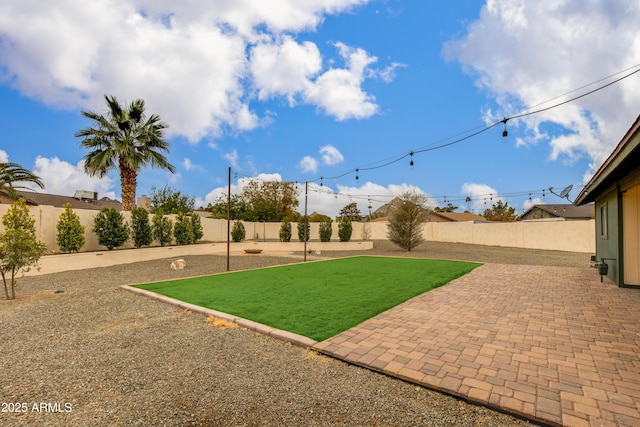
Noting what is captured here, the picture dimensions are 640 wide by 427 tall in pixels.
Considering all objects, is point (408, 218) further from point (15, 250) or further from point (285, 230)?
point (15, 250)

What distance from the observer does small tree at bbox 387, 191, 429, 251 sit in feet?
56.7

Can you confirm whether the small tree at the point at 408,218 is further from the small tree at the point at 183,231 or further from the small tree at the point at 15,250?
the small tree at the point at 15,250

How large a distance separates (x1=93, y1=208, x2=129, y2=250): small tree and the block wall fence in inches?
20.4

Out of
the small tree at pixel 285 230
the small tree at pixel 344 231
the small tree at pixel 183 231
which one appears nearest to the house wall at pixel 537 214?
the small tree at pixel 344 231

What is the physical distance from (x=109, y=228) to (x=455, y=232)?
75.5 ft

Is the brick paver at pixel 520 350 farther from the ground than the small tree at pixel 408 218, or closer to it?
closer to it

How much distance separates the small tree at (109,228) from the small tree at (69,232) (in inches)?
25.7

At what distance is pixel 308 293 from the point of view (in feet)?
19.8

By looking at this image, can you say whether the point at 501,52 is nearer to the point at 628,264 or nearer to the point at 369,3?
the point at 369,3

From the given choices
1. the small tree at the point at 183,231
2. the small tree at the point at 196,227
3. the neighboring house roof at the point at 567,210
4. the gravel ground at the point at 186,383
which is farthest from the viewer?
the neighboring house roof at the point at 567,210

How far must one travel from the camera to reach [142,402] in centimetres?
234

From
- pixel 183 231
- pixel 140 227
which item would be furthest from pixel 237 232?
pixel 140 227

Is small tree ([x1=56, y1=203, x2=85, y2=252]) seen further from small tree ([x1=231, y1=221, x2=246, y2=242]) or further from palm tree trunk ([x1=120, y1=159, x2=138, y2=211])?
small tree ([x1=231, y1=221, x2=246, y2=242])

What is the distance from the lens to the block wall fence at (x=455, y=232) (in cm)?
1005
